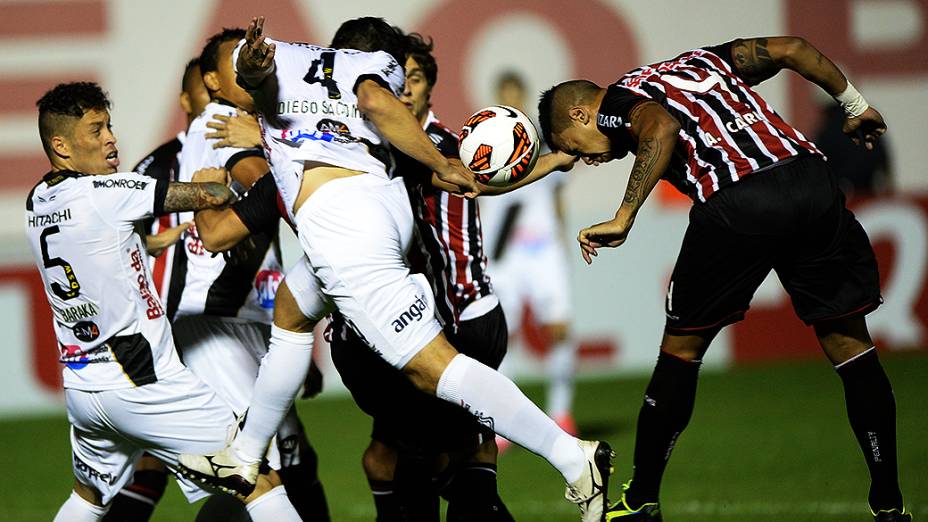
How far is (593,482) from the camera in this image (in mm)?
4367

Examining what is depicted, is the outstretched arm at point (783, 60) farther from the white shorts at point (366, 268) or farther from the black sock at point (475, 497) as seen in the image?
the black sock at point (475, 497)

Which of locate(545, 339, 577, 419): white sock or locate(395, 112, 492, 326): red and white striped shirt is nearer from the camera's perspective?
locate(395, 112, 492, 326): red and white striped shirt

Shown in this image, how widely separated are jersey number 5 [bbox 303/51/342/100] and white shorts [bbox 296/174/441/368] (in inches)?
13.4

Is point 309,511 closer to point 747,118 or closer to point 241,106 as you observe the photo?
point 241,106

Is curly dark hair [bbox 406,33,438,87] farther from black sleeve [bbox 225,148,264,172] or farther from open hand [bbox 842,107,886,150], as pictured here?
open hand [bbox 842,107,886,150]

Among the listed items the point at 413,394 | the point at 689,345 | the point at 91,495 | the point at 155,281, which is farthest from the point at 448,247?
the point at 91,495

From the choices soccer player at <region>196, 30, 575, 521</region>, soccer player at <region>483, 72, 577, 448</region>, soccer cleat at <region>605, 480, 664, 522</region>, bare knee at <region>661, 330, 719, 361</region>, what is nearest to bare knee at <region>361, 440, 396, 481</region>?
soccer player at <region>196, 30, 575, 521</region>

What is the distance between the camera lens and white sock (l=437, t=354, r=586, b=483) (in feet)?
14.3

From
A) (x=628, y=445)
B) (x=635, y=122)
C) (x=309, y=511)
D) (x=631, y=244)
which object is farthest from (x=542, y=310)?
(x=635, y=122)

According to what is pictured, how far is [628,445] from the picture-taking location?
27.8 feet

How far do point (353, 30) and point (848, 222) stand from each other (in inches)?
83.8

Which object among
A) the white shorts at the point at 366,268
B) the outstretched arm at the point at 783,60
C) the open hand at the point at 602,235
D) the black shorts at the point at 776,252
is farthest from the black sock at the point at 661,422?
the outstretched arm at the point at 783,60

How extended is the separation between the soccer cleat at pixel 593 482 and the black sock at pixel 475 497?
0.75 metres

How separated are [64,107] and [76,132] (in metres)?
0.11
